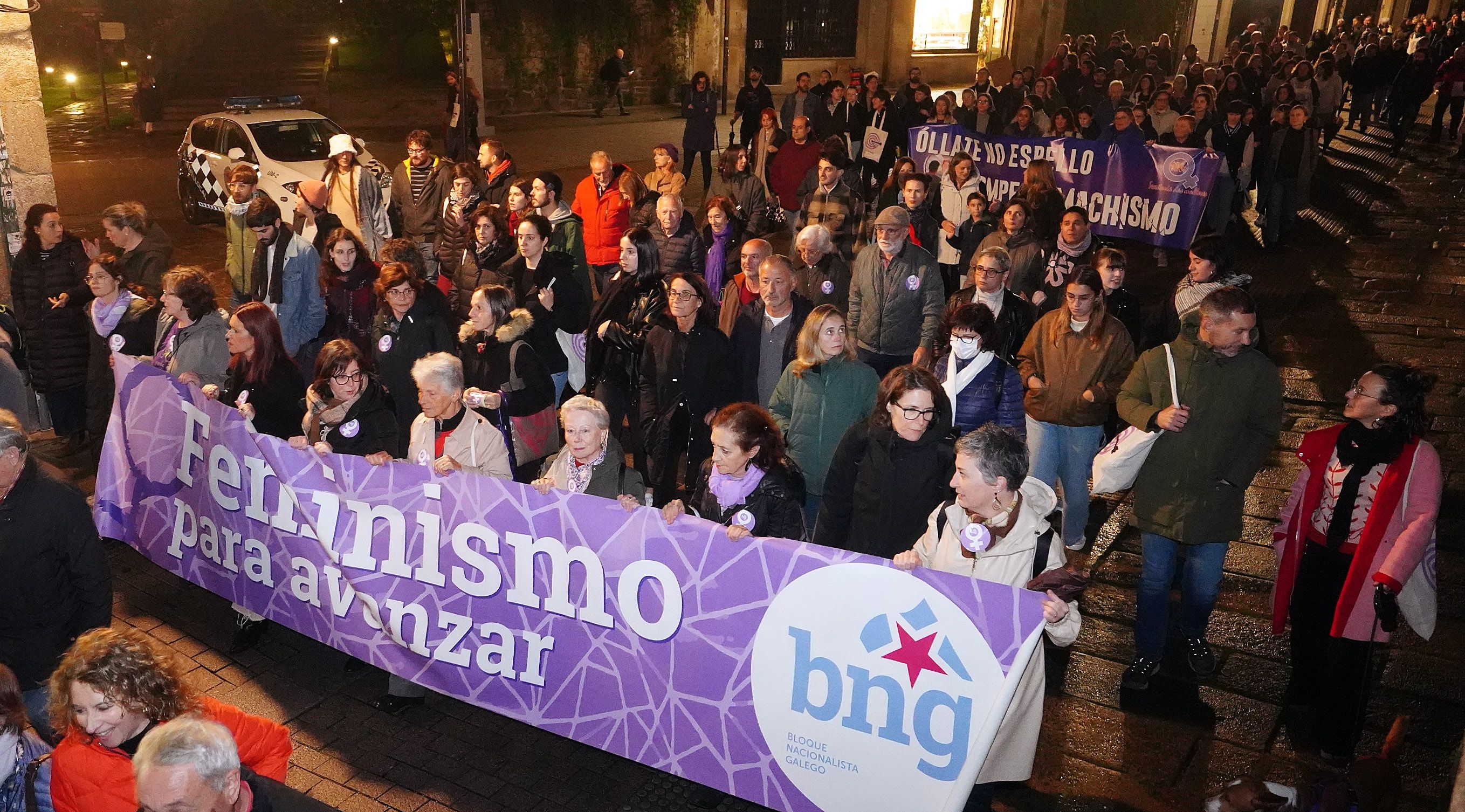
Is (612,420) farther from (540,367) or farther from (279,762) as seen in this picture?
(279,762)

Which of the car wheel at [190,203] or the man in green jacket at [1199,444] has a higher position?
the man in green jacket at [1199,444]

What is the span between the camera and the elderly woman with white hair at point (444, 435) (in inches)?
206

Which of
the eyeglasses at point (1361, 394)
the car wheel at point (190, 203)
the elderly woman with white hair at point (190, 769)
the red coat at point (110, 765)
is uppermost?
the eyeglasses at point (1361, 394)

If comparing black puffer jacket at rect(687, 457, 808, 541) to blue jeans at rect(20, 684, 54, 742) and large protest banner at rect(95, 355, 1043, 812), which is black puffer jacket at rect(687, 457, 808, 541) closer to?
large protest banner at rect(95, 355, 1043, 812)

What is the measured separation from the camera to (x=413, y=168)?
35.6ft

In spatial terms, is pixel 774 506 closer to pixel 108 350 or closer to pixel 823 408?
pixel 823 408

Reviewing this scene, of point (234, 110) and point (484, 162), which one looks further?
point (234, 110)

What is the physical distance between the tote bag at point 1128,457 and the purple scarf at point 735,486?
5.40ft

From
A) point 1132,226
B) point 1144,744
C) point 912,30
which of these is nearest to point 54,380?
point 1144,744

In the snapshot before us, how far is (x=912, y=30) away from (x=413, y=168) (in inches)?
1113

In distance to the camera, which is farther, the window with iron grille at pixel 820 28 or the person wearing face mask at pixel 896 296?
the window with iron grille at pixel 820 28

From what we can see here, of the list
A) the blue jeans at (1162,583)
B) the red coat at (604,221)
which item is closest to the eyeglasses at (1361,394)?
the blue jeans at (1162,583)

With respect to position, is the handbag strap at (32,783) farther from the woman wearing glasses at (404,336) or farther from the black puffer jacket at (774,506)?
the woman wearing glasses at (404,336)

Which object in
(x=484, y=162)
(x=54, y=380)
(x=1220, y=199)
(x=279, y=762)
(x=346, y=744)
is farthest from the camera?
(x=1220, y=199)
